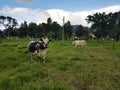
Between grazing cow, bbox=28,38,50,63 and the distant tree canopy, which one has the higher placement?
the distant tree canopy

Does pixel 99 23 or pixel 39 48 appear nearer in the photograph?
pixel 39 48

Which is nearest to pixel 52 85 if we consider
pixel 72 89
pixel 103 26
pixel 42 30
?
pixel 72 89

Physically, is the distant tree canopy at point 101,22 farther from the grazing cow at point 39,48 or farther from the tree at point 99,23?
the grazing cow at point 39,48

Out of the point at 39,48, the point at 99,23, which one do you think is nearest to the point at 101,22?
the point at 99,23

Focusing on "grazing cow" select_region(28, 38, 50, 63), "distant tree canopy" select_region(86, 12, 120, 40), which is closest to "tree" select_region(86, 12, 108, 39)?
"distant tree canopy" select_region(86, 12, 120, 40)

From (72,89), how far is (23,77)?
2.36m

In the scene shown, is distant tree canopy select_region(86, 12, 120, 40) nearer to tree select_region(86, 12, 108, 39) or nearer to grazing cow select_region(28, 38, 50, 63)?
tree select_region(86, 12, 108, 39)

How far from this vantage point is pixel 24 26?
10394cm

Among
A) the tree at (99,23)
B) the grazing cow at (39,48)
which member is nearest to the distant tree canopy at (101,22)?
the tree at (99,23)

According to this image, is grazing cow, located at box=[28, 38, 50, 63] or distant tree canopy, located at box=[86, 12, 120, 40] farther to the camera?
Result: distant tree canopy, located at box=[86, 12, 120, 40]

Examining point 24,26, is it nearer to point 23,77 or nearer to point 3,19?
point 3,19

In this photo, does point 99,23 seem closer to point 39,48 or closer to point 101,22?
point 101,22

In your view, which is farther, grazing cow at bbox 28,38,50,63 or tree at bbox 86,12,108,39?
tree at bbox 86,12,108,39

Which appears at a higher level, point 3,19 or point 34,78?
point 3,19
